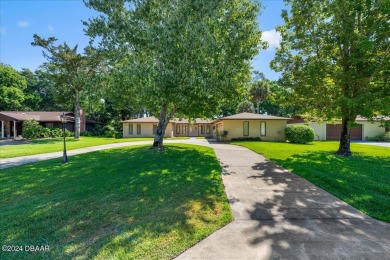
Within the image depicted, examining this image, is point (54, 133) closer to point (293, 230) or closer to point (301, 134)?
point (301, 134)

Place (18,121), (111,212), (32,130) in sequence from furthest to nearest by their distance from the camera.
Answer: (18,121), (32,130), (111,212)

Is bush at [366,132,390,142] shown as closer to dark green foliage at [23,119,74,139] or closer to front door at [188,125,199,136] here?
front door at [188,125,199,136]

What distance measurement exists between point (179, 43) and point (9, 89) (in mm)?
41512

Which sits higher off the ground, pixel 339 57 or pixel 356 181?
pixel 339 57

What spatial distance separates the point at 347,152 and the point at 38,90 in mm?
57804

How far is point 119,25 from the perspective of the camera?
34.0 ft

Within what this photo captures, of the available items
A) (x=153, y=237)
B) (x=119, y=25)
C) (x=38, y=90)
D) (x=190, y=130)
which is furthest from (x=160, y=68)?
(x=38, y=90)

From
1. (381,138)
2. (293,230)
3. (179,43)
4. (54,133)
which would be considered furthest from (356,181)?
(54,133)

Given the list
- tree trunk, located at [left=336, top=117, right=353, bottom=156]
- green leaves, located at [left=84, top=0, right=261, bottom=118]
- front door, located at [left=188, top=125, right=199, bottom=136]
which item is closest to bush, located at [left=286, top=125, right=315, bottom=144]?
tree trunk, located at [left=336, top=117, right=353, bottom=156]

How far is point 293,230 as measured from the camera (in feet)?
12.5

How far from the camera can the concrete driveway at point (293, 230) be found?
3133 millimetres

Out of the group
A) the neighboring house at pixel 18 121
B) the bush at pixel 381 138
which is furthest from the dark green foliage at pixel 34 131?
the bush at pixel 381 138

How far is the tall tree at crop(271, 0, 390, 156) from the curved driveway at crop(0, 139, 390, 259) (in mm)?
6833

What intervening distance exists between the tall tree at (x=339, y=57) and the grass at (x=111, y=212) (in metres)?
8.28
